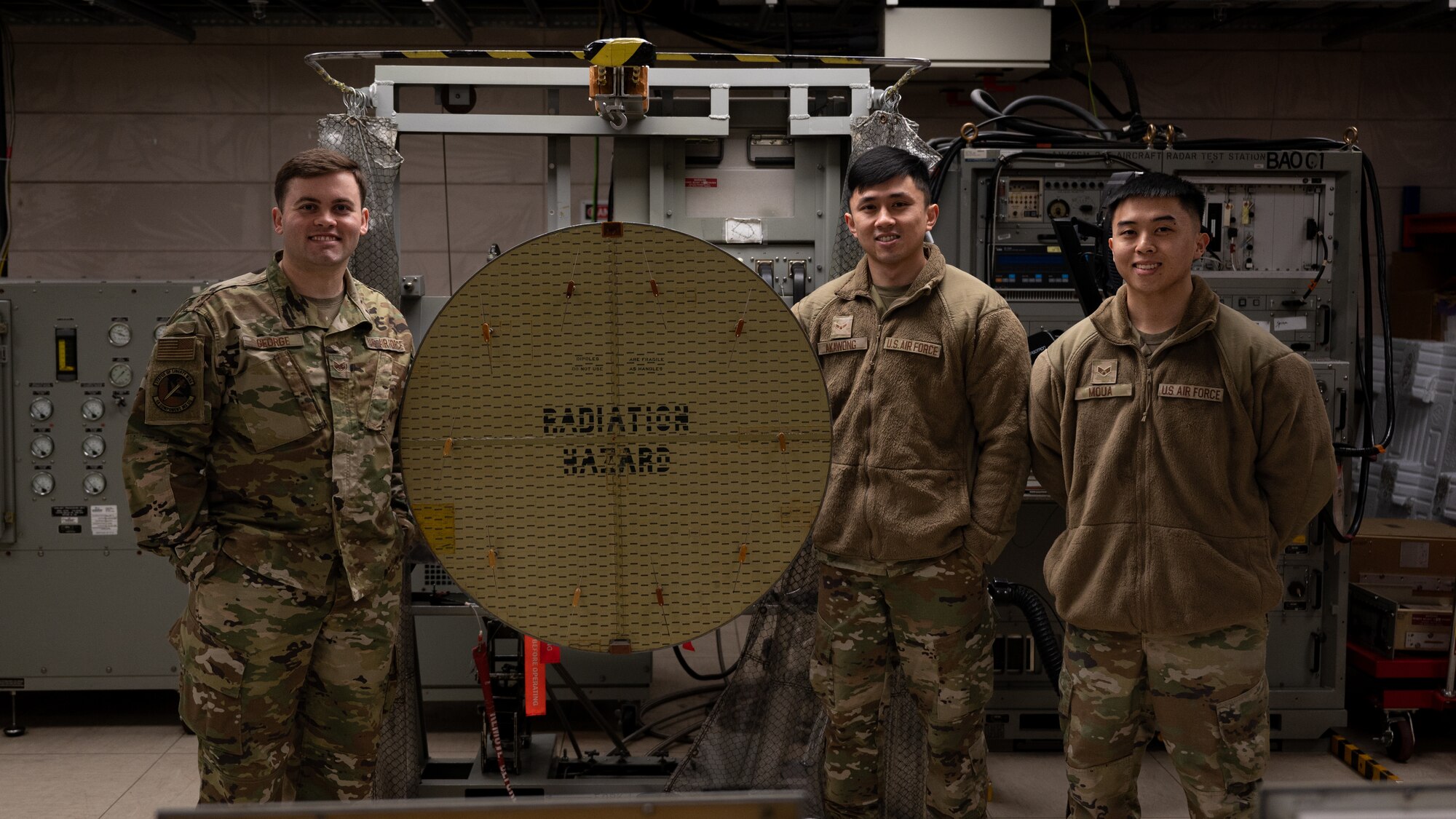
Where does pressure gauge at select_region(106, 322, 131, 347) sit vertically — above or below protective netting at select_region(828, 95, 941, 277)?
below

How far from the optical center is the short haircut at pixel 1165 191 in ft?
7.21

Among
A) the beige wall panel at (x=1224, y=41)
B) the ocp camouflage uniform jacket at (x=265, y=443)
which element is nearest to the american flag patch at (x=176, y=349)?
the ocp camouflage uniform jacket at (x=265, y=443)

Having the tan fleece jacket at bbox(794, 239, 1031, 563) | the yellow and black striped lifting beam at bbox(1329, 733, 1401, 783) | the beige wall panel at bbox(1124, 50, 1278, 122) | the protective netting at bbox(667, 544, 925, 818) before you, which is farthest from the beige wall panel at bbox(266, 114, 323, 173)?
the yellow and black striped lifting beam at bbox(1329, 733, 1401, 783)

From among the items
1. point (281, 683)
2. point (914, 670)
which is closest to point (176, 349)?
point (281, 683)

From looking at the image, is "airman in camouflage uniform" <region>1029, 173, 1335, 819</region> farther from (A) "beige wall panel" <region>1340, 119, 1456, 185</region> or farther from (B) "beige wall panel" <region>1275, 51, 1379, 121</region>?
(A) "beige wall panel" <region>1340, 119, 1456, 185</region>

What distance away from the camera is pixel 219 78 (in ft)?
18.4

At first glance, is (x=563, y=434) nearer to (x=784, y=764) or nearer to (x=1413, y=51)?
(x=784, y=764)

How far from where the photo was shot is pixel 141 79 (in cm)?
558

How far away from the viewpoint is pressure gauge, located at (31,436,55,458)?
3822 mm

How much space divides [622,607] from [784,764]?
1200 mm

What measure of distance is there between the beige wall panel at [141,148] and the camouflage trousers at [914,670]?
4.57m

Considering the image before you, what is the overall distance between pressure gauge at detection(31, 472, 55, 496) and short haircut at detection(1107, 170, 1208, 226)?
3.74 meters

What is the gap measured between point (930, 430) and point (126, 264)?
502cm

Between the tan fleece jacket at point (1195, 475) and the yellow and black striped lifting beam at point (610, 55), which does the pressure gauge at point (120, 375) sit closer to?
the yellow and black striped lifting beam at point (610, 55)
